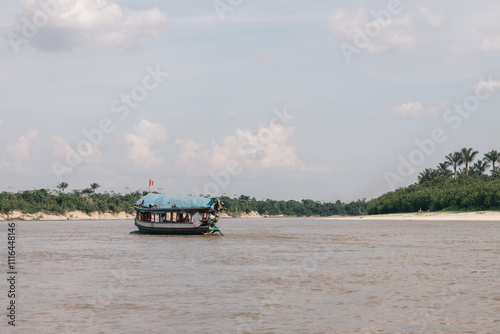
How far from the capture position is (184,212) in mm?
59500

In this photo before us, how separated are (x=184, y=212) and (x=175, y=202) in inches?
59.7

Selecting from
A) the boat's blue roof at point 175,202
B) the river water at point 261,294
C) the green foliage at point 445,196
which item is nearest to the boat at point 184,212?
the boat's blue roof at point 175,202

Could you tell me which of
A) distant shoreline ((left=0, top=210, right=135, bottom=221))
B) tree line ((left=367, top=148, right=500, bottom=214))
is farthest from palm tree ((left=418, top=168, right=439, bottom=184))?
distant shoreline ((left=0, top=210, right=135, bottom=221))

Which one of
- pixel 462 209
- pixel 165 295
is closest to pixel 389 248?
pixel 165 295

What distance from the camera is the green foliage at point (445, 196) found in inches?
4122

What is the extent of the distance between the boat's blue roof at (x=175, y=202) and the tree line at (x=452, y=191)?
66.0m

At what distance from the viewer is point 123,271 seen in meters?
28.6

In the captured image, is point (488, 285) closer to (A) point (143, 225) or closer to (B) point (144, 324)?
(B) point (144, 324)

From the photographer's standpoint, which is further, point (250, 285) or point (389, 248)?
point (389, 248)

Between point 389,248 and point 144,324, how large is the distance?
30102 mm

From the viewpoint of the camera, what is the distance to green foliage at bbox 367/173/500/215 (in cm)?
10469

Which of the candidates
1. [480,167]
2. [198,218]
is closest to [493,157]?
[480,167]

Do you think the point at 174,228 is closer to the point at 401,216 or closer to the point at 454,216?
the point at 454,216

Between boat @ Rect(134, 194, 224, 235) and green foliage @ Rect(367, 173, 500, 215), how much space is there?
215 feet
